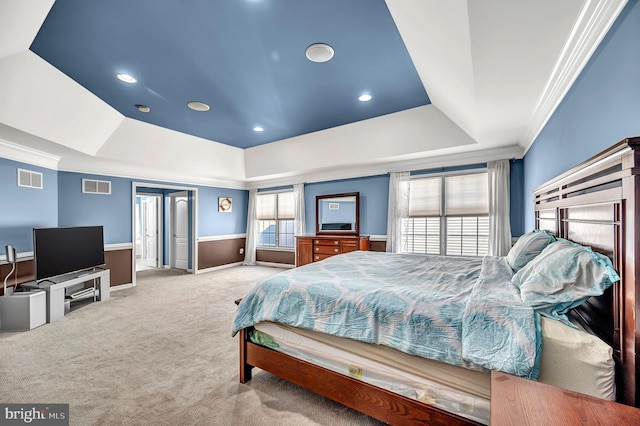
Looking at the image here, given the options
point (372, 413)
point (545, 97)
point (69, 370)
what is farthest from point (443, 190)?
point (69, 370)

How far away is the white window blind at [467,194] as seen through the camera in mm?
4641

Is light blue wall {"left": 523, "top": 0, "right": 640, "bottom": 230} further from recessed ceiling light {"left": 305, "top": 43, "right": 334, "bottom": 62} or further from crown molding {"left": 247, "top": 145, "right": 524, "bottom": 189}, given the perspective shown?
crown molding {"left": 247, "top": 145, "right": 524, "bottom": 189}

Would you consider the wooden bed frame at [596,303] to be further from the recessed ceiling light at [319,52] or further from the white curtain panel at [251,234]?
the white curtain panel at [251,234]

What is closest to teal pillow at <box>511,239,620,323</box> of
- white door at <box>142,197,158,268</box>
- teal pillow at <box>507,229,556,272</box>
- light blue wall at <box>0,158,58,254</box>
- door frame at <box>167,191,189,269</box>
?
teal pillow at <box>507,229,556,272</box>

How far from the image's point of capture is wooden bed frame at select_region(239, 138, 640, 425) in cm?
100

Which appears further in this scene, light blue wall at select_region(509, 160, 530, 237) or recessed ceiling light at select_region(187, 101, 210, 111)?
light blue wall at select_region(509, 160, 530, 237)

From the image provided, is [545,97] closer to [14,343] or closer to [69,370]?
[69,370]

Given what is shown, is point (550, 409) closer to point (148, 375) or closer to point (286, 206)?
point (148, 375)

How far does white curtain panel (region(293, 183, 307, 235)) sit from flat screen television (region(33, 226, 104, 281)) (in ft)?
12.6

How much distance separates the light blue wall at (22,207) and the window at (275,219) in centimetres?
422

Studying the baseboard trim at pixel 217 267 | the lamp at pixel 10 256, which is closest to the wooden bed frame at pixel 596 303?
the lamp at pixel 10 256

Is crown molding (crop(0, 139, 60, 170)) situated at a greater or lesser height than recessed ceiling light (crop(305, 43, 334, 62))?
lesser

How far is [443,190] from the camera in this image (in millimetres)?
4965

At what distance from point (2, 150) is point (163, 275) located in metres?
3.81
